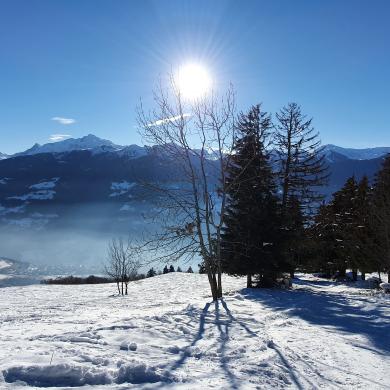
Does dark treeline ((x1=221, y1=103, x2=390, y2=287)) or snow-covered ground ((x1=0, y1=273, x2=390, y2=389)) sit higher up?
dark treeline ((x1=221, y1=103, x2=390, y2=287))

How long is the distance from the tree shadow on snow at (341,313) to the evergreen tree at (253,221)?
2.68 meters

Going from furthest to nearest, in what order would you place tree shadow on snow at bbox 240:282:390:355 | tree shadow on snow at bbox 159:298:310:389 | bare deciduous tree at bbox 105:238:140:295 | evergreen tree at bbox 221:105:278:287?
bare deciduous tree at bbox 105:238:140:295, evergreen tree at bbox 221:105:278:287, tree shadow on snow at bbox 240:282:390:355, tree shadow on snow at bbox 159:298:310:389

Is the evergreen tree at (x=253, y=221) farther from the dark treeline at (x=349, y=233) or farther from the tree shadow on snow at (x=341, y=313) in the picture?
the dark treeline at (x=349, y=233)

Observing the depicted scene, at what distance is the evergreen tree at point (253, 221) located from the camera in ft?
69.7

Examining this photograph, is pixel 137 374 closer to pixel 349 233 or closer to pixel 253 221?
pixel 253 221

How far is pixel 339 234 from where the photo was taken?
33719 mm

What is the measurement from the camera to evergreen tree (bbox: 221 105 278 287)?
69.7 ft

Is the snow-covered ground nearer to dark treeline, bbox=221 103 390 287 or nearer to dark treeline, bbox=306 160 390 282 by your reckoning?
dark treeline, bbox=221 103 390 287

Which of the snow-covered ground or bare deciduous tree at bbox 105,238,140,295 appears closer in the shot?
the snow-covered ground

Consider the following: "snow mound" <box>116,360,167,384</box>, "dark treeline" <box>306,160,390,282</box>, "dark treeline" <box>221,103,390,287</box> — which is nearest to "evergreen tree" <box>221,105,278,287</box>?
"dark treeline" <box>221,103,390,287</box>

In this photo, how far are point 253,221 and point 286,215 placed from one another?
2.01 meters

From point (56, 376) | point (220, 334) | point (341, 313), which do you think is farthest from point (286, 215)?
point (56, 376)

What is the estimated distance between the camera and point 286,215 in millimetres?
22062

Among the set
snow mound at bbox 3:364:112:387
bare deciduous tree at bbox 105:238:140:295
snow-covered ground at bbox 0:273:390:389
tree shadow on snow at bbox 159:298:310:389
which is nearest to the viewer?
snow mound at bbox 3:364:112:387
